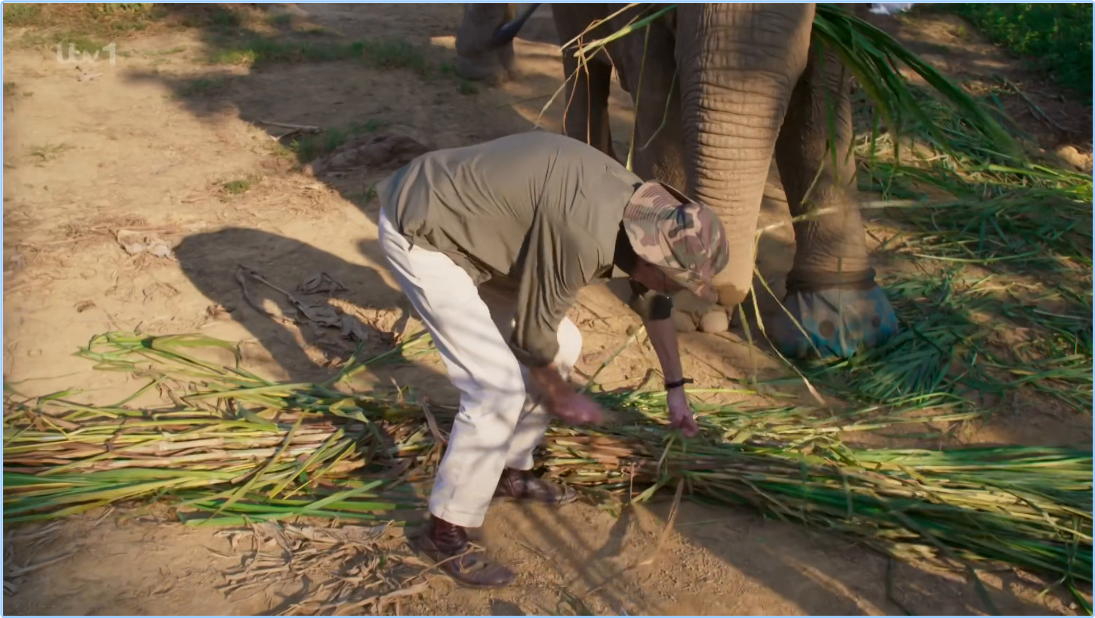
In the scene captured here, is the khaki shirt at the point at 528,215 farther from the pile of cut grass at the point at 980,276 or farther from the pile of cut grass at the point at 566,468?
the pile of cut grass at the point at 980,276

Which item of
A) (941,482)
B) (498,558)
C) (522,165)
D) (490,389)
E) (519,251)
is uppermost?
(522,165)

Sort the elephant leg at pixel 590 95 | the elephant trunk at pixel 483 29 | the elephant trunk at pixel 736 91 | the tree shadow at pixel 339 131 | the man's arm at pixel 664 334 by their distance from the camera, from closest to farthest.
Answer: the man's arm at pixel 664 334
the tree shadow at pixel 339 131
the elephant trunk at pixel 736 91
the elephant leg at pixel 590 95
the elephant trunk at pixel 483 29

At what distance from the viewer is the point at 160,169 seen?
6.27 m

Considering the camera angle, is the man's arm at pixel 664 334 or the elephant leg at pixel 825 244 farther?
the elephant leg at pixel 825 244

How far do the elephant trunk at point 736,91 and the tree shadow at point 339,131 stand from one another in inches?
38.2

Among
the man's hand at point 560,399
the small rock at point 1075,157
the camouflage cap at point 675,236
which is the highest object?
the camouflage cap at point 675,236

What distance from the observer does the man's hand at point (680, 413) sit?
135 inches

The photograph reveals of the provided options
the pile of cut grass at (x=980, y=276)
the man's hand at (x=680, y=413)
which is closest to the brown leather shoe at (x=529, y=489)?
the man's hand at (x=680, y=413)

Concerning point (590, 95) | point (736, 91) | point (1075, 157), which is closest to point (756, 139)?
point (736, 91)

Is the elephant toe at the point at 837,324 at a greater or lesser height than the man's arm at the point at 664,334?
lesser

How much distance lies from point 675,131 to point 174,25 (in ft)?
19.4

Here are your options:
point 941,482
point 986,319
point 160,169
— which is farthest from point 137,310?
point 986,319

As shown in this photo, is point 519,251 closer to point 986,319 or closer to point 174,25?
point 986,319

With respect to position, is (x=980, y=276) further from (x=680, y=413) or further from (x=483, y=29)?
(x=483, y=29)
